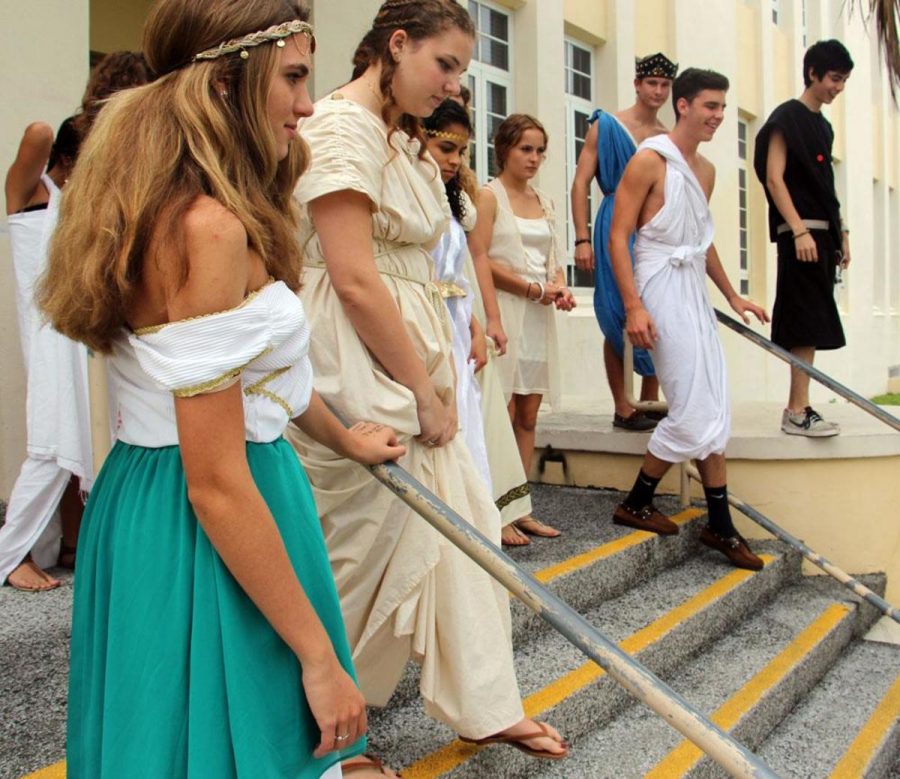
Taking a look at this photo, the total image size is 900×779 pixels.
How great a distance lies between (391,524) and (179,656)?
3.09 feet

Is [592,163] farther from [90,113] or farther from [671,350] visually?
[90,113]

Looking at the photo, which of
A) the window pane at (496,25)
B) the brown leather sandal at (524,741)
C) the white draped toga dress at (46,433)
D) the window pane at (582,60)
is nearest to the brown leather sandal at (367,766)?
the brown leather sandal at (524,741)

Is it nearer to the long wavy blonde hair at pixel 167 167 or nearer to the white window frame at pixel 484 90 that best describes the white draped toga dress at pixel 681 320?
the long wavy blonde hair at pixel 167 167

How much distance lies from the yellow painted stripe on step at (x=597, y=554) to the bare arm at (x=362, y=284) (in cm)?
139

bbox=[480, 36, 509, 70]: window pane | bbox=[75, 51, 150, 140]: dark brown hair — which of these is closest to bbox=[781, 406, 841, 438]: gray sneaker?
bbox=[75, 51, 150, 140]: dark brown hair

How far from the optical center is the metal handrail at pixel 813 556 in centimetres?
401

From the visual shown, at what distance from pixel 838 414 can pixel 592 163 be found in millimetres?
2201

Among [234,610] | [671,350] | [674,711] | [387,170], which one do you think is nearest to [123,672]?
[234,610]

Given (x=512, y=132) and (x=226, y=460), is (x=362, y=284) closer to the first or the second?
(x=226, y=460)

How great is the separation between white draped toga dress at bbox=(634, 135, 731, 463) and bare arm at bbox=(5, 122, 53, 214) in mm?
2419

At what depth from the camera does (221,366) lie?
1.22 meters

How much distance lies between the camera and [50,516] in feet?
10.3

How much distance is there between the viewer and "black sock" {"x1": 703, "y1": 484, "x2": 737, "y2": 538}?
4.23 metres

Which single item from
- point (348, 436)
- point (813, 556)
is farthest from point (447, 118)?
point (813, 556)
